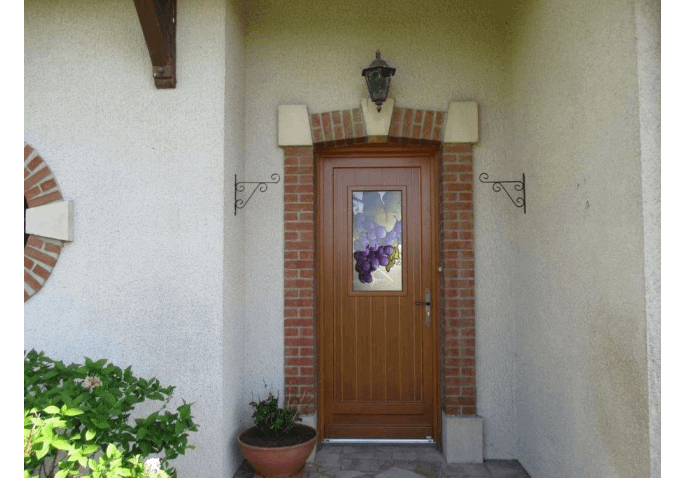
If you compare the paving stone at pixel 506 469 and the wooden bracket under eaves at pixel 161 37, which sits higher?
the wooden bracket under eaves at pixel 161 37

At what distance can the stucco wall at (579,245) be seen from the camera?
2.28m

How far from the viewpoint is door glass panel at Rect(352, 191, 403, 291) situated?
4121 mm

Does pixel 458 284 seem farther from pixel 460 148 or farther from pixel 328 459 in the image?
pixel 328 459

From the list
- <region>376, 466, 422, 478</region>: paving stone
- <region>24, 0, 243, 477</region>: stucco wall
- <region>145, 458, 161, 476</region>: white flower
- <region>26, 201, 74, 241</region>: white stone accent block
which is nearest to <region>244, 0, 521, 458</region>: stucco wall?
<region>24, 0, 243, 477</region>: stucco wall

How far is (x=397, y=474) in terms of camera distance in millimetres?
3533

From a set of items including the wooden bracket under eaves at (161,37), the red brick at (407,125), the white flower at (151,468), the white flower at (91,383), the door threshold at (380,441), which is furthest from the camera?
the door threshold at (380,441)

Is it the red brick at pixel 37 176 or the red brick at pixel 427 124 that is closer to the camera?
→ the red brick at pixel 37 176

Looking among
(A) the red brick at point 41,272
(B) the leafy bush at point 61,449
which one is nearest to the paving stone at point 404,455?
(B) the leafy bush at point 61,449

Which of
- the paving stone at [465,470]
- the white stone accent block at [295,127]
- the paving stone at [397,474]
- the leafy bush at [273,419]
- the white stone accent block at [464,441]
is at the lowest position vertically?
the paving stone at [465,470]

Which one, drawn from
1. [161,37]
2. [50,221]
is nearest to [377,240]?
[161,37]

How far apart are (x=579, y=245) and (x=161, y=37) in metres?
2.55

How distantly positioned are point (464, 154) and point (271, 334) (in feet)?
6.00

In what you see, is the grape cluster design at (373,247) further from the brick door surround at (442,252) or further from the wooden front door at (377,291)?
the brick door surround at (442,252)

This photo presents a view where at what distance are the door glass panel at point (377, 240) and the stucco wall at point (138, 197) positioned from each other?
1.09 m
